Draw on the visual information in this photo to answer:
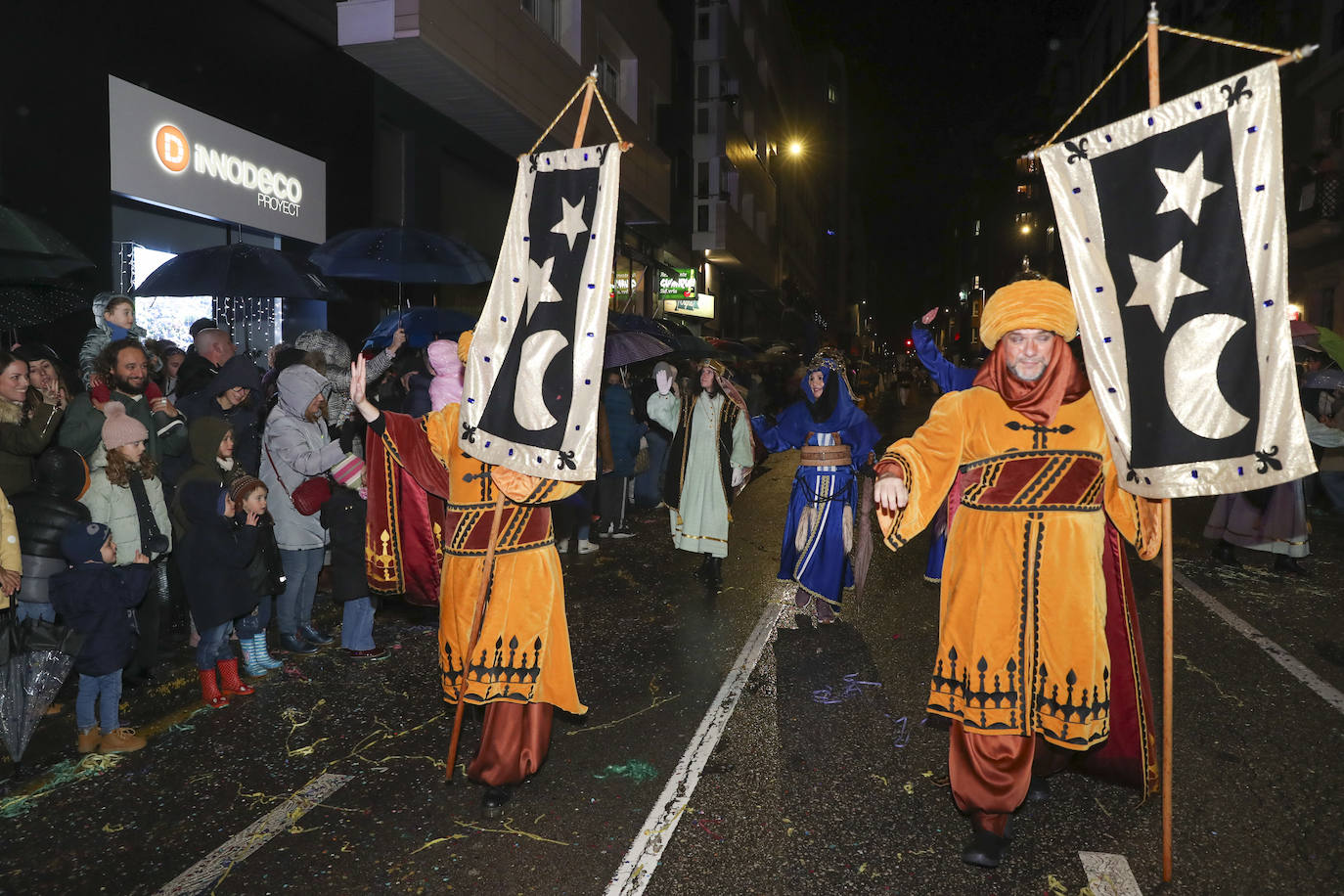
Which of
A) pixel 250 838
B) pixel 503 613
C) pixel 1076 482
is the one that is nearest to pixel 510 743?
pixel 503 613

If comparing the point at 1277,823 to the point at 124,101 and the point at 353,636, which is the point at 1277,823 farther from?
the point at 124,101

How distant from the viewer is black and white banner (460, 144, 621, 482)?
3.95 m

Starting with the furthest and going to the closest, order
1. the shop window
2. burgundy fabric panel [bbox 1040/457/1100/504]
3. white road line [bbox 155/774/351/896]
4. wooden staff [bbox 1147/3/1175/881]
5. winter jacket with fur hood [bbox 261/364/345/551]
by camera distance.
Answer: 1. the shop window
2. winter jacket with fur hood [bbox 261/364/345/551]
3. burgundy fabric panel [bbox 1040/457/1100/504]
4. white road line [bbox 155/774/351/896]
5. wooden staff [bbox 1147/3/1175/881]

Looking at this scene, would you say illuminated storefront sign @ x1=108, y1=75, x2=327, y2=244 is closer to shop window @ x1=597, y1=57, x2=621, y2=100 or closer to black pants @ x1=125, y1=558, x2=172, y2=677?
black pants @ x1=125, y1=558, x2=172, y2=677

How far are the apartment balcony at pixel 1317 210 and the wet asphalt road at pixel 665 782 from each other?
19988 mm

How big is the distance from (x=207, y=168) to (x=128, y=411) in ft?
18.2

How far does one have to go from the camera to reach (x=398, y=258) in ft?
27.8

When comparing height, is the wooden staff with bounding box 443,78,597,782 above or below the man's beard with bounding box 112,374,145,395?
below

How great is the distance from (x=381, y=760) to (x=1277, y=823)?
3.96 metres

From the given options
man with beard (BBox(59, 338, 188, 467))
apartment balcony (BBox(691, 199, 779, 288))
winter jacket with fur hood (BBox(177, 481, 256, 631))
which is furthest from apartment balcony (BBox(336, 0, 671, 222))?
apartment balcony (BBox(691, 199, 779, 288))

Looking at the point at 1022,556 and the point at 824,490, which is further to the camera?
the point at 824,490

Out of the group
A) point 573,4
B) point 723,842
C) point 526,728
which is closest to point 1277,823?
point 723,842

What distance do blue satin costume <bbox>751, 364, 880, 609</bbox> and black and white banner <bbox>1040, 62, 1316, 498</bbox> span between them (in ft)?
12.1

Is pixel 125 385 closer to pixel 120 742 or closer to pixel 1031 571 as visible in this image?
pixel 120 742
